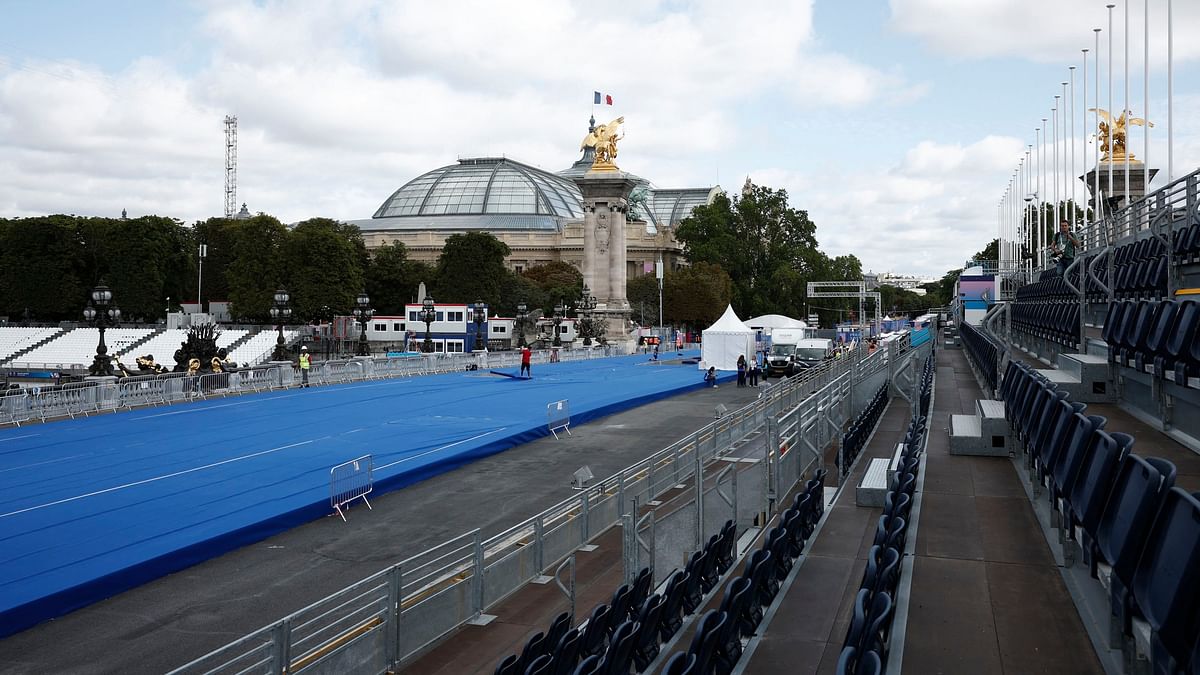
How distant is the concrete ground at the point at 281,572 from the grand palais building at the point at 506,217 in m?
104

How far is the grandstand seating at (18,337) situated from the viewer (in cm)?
6356

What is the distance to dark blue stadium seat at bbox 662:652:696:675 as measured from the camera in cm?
569

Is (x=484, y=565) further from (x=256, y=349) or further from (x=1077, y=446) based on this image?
(x=256, y=349)

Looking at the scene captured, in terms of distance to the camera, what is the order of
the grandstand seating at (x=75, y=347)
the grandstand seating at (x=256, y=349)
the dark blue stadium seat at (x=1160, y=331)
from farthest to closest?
the grandstand seating at (x=75, y=347) → the grandstand seating at (x=256, y=349) → the dark blue stadium seat at (x=1160, y=331)

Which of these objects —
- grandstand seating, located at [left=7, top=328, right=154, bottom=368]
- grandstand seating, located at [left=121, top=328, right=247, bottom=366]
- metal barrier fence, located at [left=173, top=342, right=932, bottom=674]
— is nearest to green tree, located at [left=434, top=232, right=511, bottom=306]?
grandstand seating, located at [left=121, top=328, right=247, bottom=366]

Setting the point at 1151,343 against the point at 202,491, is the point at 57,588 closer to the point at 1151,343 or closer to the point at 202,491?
the point at 202,491

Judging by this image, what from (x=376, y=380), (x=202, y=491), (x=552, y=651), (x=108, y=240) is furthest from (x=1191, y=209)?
(x=108, y=240)

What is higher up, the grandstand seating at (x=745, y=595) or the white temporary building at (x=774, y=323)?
the white temporary building at (x=774, y=323)

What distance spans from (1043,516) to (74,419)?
25.5 meters

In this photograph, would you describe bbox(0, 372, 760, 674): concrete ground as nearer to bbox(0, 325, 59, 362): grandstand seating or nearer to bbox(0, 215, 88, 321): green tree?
bbox(0, 325, 59, 362): grandstand seating

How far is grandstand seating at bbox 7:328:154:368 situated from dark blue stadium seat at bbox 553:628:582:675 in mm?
59187

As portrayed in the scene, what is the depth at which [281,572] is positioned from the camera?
39.7ft

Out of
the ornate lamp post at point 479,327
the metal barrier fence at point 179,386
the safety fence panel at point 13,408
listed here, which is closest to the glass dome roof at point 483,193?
the ornate lamp post at point 479,327

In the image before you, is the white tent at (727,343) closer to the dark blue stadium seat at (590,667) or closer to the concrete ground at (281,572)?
the concrete ground at (281,572)
